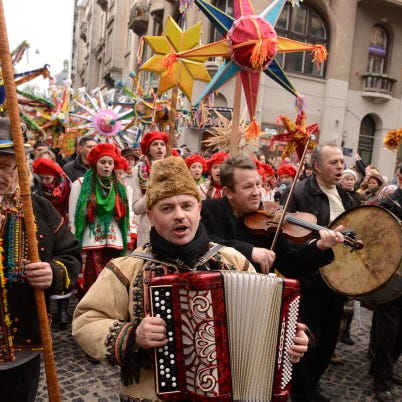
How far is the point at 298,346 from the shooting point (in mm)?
1852

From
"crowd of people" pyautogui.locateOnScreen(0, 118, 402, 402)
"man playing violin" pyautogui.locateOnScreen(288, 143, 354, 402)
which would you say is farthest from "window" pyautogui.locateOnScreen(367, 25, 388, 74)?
"man playing violin" pyautogui.locateOnScreen(288, 143, 354, 402)

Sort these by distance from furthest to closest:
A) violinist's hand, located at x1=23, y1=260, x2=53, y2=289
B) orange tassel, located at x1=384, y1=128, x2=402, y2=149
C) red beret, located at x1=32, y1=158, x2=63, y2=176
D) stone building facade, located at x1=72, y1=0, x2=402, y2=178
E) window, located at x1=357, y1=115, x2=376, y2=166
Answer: window, located at x1=357, y1=115, x2=376, y2=166 < stone building facade, located at x1=72, y1=0, x2=402, y2=178 < orange tassel, located at x1=384, y1=128, x2=402, y2=149 < red beret, located at x1=32, y1=158, x2=63, y2=176 < violinist's hand, located at x1=23, y1=260, x2=53, y2=289

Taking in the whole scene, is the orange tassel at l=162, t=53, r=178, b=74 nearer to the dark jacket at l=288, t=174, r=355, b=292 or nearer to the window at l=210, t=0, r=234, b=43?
the dark jacket at l=288, t=174, r=355, b=292

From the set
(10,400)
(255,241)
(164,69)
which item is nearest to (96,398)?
(10,400)

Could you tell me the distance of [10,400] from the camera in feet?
7.26

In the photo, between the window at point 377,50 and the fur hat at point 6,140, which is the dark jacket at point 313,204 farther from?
the window at point 377,50

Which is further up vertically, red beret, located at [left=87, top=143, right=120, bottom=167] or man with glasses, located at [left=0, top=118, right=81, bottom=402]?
red beret, located at [left=87, top=143, right=120, bottom=167]

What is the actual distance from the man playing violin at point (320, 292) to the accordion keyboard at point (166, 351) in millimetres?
2147

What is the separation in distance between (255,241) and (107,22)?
3624 centimetres

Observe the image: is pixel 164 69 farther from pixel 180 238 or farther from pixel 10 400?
pixel 10 400

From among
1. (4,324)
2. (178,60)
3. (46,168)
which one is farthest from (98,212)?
(4,324)

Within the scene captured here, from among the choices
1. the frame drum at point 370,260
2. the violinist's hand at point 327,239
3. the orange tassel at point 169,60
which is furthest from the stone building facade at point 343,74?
the violinist's hand at point 327,239

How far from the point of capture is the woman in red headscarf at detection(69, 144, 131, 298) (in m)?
4.64

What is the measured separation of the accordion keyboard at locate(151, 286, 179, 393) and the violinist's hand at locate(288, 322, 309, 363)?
51cm
